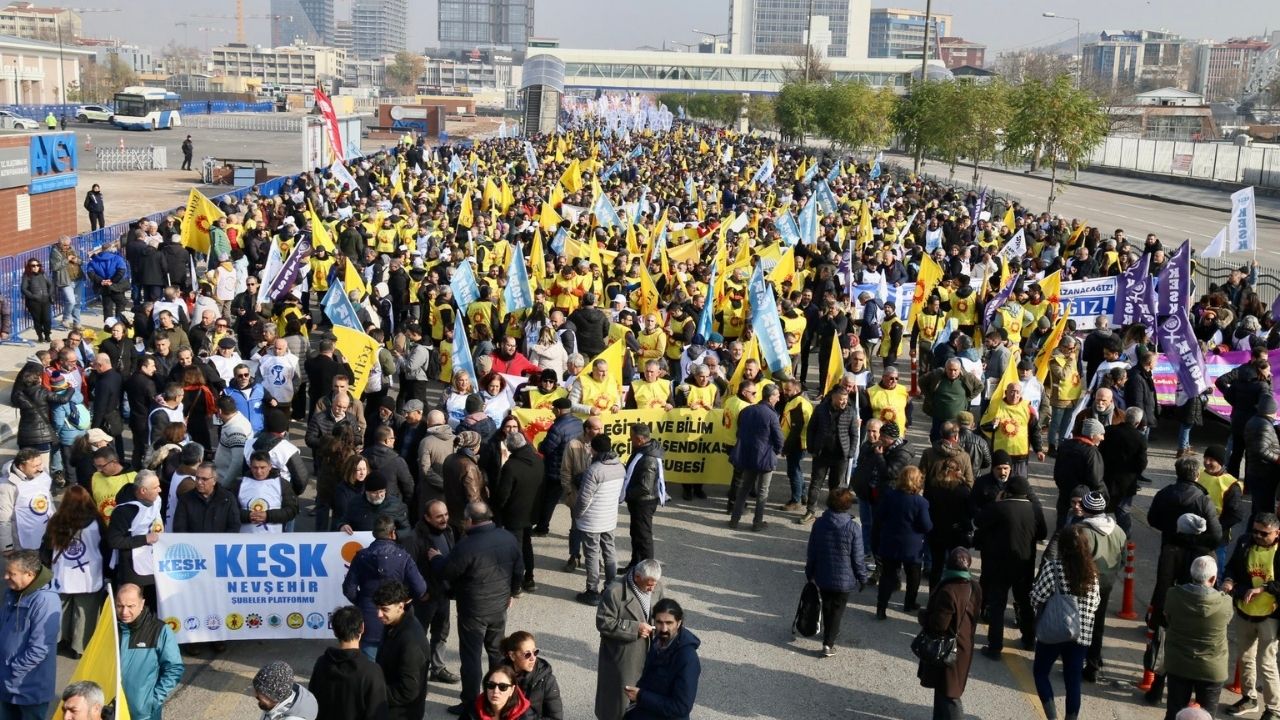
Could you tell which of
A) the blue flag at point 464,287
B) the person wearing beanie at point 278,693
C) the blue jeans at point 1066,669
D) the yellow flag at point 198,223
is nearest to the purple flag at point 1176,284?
the blue jeans at point 1066,669

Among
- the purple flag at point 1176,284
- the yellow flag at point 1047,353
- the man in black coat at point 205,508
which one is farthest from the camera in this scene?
the purple flag at point 1176,284

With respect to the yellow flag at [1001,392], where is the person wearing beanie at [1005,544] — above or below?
below

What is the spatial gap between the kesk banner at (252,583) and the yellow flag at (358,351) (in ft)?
13.6

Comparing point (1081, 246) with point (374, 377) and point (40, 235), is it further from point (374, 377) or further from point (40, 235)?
point (40, 235)

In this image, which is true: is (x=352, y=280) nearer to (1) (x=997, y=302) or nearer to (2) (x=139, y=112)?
(1) (x=997, y=302)

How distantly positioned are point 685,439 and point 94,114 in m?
82.3

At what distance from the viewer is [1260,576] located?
26.9 ft

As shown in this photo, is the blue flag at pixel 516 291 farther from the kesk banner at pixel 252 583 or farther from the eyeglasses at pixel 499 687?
the eyeglasses at pixel 499 687

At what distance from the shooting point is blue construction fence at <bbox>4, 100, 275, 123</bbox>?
81650mm

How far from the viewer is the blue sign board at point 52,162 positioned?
25344 mm

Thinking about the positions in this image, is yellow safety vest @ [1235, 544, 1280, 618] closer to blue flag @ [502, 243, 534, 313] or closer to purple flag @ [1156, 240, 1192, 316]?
purple flag @ [1156, 240, 1192, 316]

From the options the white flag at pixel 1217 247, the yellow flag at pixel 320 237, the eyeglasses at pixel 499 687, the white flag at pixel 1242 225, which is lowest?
the eyeglasses at pixel 499 687

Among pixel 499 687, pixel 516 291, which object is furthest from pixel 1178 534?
pixel 516 291

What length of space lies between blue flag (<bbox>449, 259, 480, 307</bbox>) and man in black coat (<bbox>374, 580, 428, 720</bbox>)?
9.16 metres
